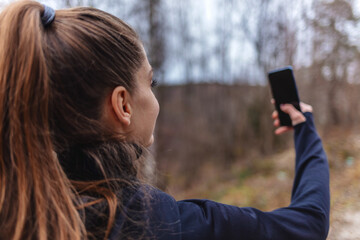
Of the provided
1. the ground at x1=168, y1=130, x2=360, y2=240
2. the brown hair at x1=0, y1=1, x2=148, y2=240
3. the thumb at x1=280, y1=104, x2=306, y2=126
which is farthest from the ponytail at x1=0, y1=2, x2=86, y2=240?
the ground at x1=168, y1=130, x2=360, y2=240

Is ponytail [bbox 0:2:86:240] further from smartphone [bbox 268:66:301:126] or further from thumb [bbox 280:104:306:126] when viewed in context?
smartphone [bbox 268:66:301:126]

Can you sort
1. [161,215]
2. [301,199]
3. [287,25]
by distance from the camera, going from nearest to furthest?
[161,215] < [301,199] < [287,25]

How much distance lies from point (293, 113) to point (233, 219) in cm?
87

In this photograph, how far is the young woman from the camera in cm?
86

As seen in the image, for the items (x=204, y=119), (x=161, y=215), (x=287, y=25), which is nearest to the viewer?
(x=161, y=215)

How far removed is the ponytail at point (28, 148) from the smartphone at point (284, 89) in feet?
4.35

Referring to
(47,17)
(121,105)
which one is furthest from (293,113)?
(47,17)

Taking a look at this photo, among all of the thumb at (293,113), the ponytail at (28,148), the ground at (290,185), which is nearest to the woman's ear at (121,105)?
the ponytail at (28,148)

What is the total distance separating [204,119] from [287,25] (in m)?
8.50

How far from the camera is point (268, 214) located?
3.34 ft

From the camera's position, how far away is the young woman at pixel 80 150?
33.7 inches

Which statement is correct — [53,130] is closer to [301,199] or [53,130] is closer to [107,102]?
[107,102]

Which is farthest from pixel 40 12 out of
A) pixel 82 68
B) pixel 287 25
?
pixel 287 25

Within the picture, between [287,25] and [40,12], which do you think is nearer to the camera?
[40,12]
